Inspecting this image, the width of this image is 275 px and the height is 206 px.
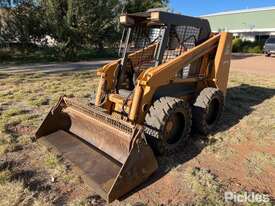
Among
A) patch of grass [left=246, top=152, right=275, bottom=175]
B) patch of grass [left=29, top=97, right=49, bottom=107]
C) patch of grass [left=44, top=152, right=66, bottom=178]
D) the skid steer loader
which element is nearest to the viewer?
the skid steer loader

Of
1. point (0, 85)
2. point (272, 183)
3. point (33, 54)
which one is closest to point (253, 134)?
point (272, 183)

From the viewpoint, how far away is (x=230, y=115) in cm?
612

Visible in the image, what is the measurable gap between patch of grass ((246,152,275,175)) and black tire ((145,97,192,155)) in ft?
3.15

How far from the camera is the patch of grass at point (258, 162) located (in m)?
3.81

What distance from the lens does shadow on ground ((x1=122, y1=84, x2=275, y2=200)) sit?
3.85m

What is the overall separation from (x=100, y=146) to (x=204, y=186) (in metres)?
1.46

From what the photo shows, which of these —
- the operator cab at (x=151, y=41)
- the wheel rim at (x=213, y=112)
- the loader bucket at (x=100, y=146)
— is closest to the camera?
the loader bucket at (x=100, y=146)

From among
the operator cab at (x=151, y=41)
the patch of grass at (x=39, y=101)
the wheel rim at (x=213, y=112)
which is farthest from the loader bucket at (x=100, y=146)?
the patch of grass at (x=39, y=101)

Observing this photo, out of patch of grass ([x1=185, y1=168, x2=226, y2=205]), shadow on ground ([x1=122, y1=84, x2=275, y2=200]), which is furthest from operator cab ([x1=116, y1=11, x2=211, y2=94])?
patch of grass ([x1=185, y1=168, x2=226, y2=205])

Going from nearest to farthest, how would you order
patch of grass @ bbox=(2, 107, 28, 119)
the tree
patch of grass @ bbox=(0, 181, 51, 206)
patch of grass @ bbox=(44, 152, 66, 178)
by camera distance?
patch of grass @ bbox=(0, 181, 51, 206)
patch of grass @ bbox=(44, 152, 66, 178)
patch of grass @ bbox=(2, 107, 28, 119)
the tree

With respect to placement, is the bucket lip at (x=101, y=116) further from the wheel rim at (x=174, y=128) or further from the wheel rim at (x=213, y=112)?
the wheel rim at (x=213, y=112)

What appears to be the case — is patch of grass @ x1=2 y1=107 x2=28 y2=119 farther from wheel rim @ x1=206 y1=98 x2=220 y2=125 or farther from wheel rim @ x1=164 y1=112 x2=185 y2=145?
wheel rim @ x1=206 y1=98 x2=220 y2=125

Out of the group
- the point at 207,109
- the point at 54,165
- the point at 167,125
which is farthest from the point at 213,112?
the point at 54,165

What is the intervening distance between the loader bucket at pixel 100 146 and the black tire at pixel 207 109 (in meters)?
1.62
